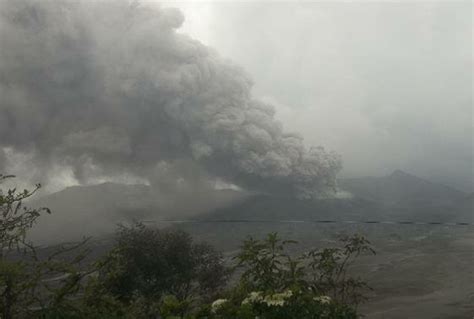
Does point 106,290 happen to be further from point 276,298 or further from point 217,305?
point 276,298

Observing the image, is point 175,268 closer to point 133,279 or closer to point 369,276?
point 133,279

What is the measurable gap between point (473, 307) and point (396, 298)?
487 inches

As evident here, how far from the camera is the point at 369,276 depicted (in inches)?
3137

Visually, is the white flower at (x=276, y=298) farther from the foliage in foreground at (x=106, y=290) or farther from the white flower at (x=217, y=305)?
the white flower at (x=217, y=305)

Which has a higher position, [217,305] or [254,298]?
[254,298]

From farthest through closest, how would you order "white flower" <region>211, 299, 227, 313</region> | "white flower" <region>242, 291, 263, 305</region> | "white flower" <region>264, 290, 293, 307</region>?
"white flower" <region>211, 299, 227, 313</region>, "white flower" <region>242, 291, 263, 305</region>, "white flower" <region>264, 290, 293, 307</region>

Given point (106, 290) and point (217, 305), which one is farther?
point (106, 290)

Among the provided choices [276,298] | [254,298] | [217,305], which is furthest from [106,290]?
[276,298]

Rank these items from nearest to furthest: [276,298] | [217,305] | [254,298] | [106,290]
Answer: [276,298], [254,298], [217,305], [106,290]

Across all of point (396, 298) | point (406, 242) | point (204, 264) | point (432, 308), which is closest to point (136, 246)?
point (204, 264)

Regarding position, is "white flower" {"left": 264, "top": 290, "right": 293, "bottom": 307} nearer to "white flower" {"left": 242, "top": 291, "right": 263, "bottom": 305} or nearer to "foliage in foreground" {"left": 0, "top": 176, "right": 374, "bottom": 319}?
"foliage in foreground" {"left": 0, "top": 176, "right": 374, "bottom": 319}

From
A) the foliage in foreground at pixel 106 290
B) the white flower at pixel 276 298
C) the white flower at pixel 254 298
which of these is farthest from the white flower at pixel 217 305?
the white flower at pixel 276 298

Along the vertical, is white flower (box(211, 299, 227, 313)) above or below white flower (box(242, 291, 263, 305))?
below

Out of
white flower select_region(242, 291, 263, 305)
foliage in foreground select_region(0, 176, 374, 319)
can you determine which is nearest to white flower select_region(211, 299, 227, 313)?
foliage in foreground select_region(0, 176, 374, 319)
